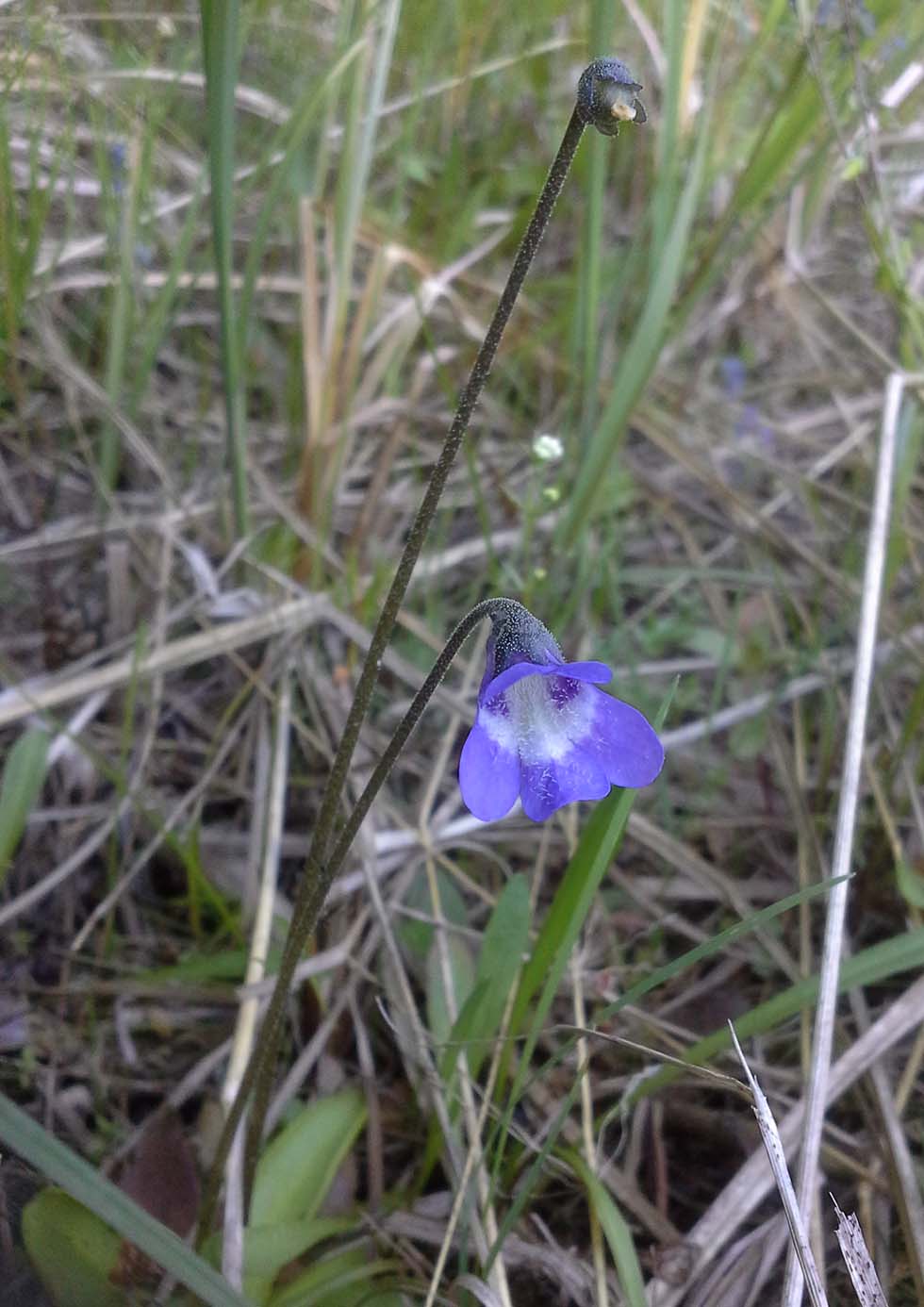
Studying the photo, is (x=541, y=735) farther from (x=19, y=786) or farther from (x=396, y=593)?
(x=19, y=786)

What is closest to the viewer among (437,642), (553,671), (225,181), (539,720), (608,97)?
(608,97)

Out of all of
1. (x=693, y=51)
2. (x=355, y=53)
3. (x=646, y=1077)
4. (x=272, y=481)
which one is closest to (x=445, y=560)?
(x=272, y=481)

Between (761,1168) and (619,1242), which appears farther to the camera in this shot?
(761,1168)

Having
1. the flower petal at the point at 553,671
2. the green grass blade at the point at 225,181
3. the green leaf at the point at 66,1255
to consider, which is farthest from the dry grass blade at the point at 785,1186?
the green grass blade at the point at 225,181

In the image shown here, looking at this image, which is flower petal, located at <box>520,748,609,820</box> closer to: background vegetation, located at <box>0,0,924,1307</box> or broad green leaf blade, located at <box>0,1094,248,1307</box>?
background vegetation, located at <box>0,0,924,1307</box>

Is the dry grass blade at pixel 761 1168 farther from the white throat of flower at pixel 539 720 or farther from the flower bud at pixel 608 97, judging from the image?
the flower bud at pixel 608 97

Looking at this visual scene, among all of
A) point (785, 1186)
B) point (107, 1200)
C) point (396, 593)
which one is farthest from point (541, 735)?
point (107, 1200)
